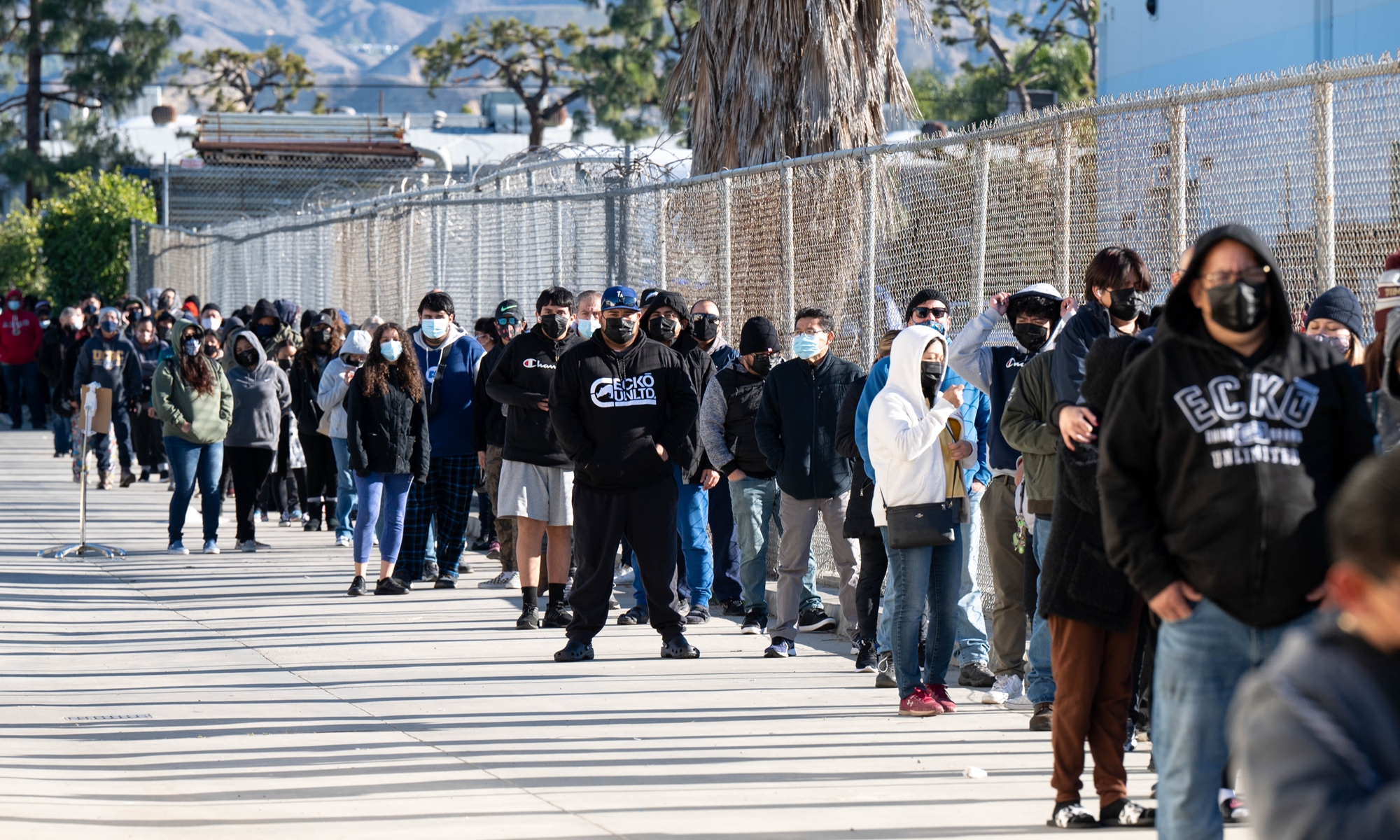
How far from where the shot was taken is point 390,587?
12.5 m

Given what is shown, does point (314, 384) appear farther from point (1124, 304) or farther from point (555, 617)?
point (1124, 304)

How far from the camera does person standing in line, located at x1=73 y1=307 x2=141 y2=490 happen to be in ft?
63.4

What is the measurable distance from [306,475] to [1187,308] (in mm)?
12934

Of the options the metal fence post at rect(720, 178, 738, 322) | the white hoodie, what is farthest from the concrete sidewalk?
the metal fence post at rect(720, 178, 738, 322)

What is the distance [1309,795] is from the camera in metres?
2.43

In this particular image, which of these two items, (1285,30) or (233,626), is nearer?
(233,626)

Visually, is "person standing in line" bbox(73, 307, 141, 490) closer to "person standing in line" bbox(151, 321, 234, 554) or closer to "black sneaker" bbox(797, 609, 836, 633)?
"person standing in line" bbox(151, 321, 234, 554)

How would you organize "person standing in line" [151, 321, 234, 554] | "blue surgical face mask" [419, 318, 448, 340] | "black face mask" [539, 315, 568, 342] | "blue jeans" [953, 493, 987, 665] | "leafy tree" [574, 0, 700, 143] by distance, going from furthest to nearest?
"leafy tree" [574, 0, 700, 143]
"person standing in line" [151, 321, 234, 554]
"blue surgical face mask" [419, 318, 448, 340]
"black face mask" [539, 315, 568, 342]
"blue jeans" [953, 493, 987, 665]

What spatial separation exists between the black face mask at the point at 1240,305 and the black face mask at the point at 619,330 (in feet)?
17.9

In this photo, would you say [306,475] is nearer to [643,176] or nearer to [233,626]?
[643,176]

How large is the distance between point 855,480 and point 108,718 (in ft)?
12.7

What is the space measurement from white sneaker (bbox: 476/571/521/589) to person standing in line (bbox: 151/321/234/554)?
314 cm

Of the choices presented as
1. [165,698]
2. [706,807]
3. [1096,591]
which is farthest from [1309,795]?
[165,698]

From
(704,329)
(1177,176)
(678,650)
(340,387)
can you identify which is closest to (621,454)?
(678,650)
